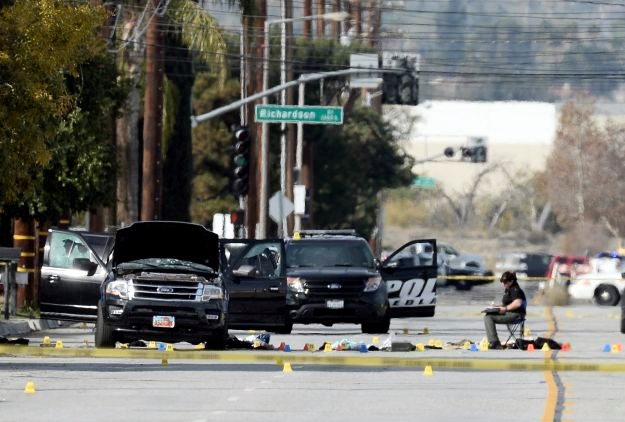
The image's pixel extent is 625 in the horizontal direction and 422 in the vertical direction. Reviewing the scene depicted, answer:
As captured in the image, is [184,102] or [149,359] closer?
[149,359]

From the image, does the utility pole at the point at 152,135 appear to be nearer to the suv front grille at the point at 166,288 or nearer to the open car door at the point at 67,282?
the open car door at the point at 67,282

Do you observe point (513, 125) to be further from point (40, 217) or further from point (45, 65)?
point (45, 65)

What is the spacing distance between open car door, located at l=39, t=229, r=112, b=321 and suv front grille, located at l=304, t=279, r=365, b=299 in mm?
4544

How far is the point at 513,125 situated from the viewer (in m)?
187

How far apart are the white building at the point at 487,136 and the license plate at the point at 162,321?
14107 centimetres

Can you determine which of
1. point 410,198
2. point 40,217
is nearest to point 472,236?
point 410,198

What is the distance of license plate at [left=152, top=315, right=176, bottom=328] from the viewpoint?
87.3ft

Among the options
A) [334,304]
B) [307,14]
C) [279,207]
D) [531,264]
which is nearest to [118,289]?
[334,304]

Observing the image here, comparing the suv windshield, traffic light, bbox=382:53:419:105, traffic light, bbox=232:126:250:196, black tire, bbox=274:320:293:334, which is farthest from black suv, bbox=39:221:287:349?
traffic light, bbox=382:53:419:105

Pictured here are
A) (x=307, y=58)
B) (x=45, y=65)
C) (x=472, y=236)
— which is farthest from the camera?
(x=472, y=236)

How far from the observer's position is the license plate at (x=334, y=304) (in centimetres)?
3409

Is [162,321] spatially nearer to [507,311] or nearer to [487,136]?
[507,311]
